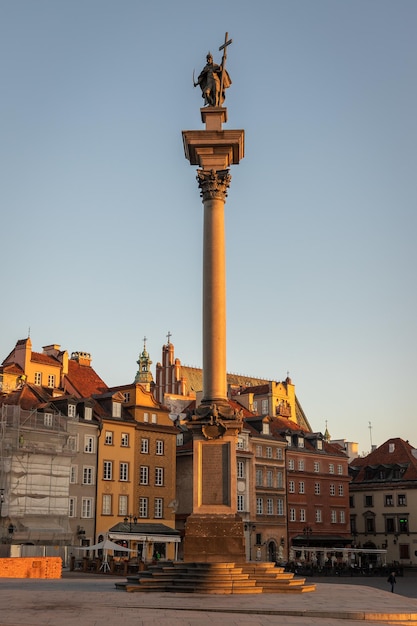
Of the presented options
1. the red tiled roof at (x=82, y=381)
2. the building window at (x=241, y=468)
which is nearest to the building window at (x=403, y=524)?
the building window at (x=241, y=468)

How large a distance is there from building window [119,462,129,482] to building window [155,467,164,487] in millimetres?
3428

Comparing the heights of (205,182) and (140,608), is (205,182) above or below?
above

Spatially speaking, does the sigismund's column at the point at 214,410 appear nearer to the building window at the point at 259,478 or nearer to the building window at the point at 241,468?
the building window at the point at 241,468

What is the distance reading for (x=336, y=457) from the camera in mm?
87000

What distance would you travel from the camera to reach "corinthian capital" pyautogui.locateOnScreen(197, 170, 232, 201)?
2817 cm

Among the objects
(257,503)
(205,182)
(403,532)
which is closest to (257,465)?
(257,503)

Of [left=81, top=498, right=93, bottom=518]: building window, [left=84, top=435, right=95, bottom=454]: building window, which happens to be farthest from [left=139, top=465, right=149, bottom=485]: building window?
[left=81, top=498, right=93, bottom=518]: building window

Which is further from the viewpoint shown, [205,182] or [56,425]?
[56,425]

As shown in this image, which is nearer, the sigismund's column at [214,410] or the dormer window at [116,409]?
the sigismund's column at [214,410]

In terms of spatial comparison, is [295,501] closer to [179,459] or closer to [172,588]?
[179,459]

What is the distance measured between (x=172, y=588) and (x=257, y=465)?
52564 millimetres

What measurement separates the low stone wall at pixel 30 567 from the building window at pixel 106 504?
25313 millimetres

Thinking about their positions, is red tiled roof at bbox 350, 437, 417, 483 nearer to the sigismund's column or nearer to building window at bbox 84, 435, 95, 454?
building window at bbox 84, 435, 95, 454

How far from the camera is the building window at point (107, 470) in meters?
63.5
